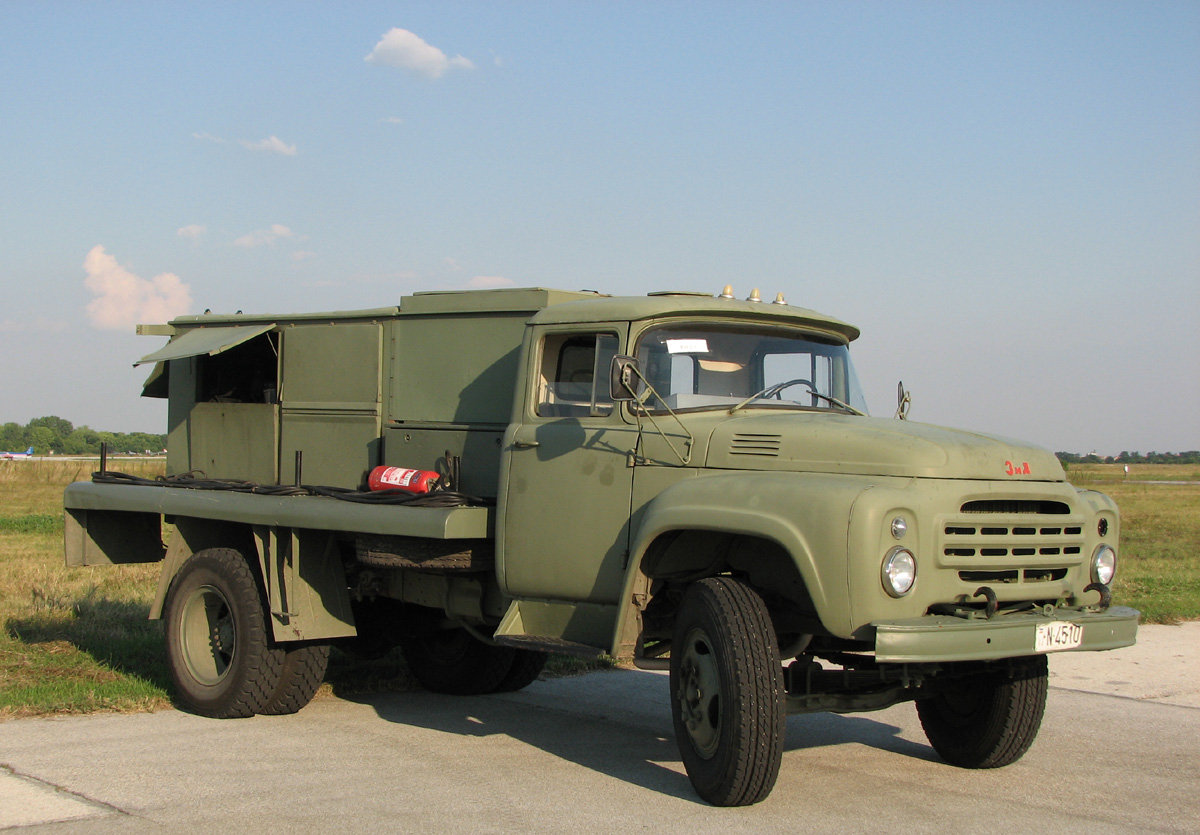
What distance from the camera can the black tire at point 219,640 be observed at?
25.3 feet

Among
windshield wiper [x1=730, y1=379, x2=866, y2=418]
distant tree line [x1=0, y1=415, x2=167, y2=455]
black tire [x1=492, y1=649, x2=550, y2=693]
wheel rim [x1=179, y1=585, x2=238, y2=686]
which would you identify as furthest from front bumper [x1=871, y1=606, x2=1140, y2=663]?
distant tree line [x1=0, y1=415, x2=167, y2=455]

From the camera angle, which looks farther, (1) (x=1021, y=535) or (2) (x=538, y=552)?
(2) (x=538, y=552)

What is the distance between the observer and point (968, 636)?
16.6 feet

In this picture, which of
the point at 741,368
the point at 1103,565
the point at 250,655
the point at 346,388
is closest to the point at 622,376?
the point at 741,368

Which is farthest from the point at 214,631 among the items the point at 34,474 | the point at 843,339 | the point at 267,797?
the point at 34,474

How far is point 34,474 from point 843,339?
4176 cm

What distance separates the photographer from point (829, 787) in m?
5.98

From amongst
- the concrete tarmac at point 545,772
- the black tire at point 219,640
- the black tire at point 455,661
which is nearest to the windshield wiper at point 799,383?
the concrete tarmac at point 545,772

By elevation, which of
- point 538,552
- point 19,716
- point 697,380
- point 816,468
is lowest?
point 19,716

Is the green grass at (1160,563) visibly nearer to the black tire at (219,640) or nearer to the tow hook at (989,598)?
the tow hook at (989,598)

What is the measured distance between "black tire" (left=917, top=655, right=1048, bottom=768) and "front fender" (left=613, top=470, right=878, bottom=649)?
4.86ft

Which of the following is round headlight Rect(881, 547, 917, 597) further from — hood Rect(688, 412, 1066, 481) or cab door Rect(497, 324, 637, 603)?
cab door Rect(497, 324, 637, 603)

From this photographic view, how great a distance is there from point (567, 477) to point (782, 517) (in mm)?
1560

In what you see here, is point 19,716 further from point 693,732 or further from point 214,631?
point 693,732
